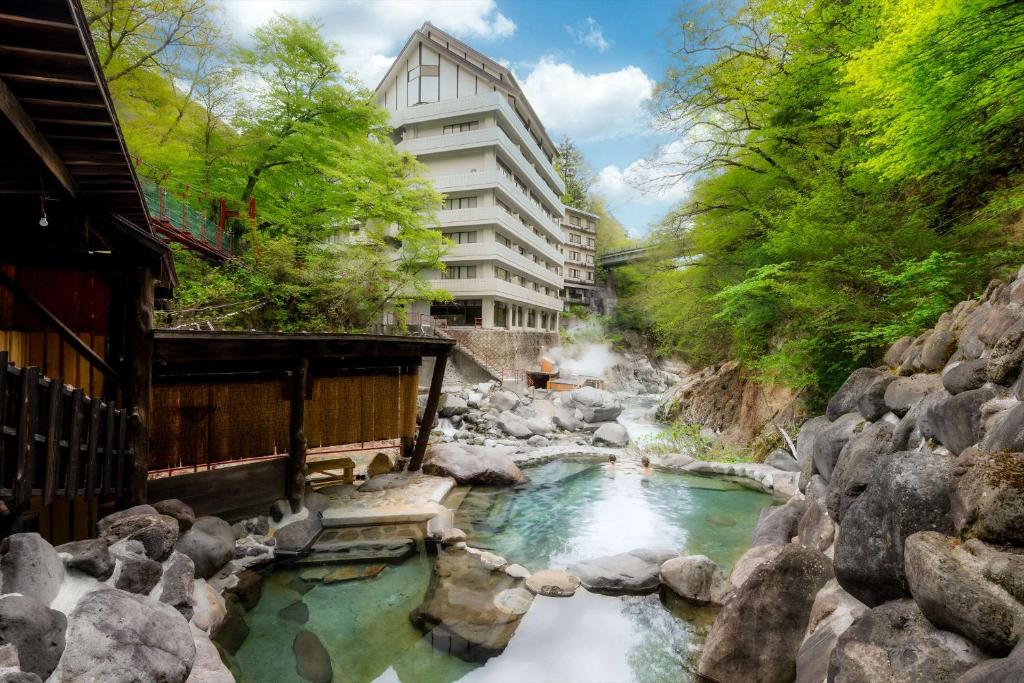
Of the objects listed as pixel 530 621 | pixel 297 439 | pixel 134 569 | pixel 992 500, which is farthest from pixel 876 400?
pixel 134 569

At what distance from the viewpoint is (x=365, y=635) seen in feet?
17.2

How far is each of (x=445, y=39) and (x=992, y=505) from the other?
37.9m

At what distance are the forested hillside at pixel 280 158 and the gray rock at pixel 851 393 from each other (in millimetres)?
13783

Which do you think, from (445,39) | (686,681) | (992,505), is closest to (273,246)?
(686,681)

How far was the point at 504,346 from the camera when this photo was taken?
31000mm

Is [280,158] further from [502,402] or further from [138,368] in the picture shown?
[138,368]

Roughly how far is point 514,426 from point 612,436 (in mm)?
3637

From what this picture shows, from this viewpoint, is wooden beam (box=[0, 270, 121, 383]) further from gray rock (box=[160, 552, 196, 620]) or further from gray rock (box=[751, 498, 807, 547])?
gray rock (box=[751, 498, 807, 547])

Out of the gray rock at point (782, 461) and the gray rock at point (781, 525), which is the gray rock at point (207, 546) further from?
the gray rock at point (782, 461)

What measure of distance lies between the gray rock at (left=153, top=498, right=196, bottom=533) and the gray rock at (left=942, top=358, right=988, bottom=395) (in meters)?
8.62

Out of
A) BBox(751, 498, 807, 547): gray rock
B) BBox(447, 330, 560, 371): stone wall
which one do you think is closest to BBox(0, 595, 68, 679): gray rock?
BBox(751, 498, 807, 547): gray rock

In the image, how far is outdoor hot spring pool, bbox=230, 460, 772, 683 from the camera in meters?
4.84

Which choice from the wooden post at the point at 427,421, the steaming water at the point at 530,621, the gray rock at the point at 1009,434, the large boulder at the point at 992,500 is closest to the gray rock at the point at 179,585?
the steaming water at the point at 530,621

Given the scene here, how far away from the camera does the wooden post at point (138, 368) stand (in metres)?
5.05
